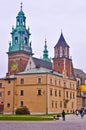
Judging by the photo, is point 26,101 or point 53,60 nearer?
point 26,101

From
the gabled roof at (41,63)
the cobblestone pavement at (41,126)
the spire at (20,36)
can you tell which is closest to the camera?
the cobblestone pavement at (41,126)

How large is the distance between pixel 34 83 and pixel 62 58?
2818 centimetres

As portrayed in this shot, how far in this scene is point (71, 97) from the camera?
101 meters

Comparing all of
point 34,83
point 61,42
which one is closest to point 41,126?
point 34,83

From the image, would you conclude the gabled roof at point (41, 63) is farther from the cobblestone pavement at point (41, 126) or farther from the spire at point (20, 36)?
the cobblestone pavement at point (41, 126)

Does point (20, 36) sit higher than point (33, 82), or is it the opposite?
point (20, 36)

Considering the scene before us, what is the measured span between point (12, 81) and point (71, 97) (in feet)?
70.8

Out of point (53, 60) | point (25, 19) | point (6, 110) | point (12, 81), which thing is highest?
point (25, 19)

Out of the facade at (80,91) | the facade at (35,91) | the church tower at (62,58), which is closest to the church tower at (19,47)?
the church tower at (62,58)

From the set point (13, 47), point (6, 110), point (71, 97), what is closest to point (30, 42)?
point (13, 47)

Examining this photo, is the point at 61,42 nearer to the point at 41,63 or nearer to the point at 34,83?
the point at 41,63

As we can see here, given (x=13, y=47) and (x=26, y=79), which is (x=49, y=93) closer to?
(x=26, y=79)

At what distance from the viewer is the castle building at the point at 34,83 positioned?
280ft

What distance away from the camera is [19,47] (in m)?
110
